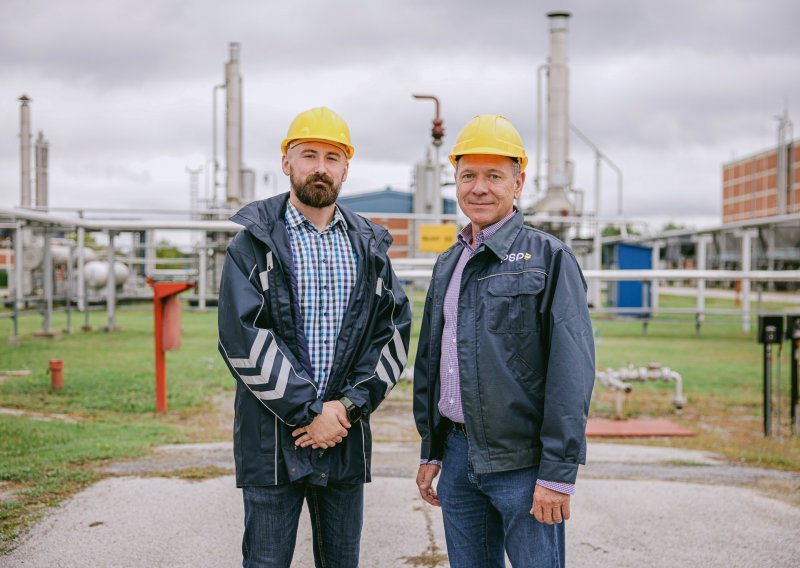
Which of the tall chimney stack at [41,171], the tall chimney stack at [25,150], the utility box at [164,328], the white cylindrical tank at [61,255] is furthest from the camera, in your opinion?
the tall chimney stack at [41,171]

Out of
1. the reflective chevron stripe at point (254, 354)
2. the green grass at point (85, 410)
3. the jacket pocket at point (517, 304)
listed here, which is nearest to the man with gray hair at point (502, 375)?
the jacket pocket at point (517, 304)

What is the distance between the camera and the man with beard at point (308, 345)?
2.40m

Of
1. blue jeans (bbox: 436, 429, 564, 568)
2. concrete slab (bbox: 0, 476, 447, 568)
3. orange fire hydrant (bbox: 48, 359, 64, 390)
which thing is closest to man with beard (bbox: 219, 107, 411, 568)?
blue jeans (bbox: 436, 429, 564, 568)

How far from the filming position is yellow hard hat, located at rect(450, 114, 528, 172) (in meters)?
2.42

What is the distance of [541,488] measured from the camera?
7.08ft

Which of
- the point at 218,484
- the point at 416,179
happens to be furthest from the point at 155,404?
the point at 416,179

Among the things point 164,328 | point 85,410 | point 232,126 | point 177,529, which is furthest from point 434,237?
point 232,126

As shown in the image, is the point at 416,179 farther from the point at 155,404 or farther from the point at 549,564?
the point at 549,564

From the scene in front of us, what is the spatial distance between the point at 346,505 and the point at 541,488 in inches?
31.1

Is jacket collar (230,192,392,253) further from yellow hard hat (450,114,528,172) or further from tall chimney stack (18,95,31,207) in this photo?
tall chimney stack (18,95,31,207)

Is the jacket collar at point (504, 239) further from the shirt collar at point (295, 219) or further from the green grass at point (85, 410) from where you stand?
the green grass at point (85, 410)

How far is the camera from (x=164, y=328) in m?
6.86

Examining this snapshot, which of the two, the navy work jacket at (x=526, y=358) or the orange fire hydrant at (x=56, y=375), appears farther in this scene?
the orange fire hydrant at (x=56, y=375)

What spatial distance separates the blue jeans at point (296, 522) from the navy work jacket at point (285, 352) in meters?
0.07
